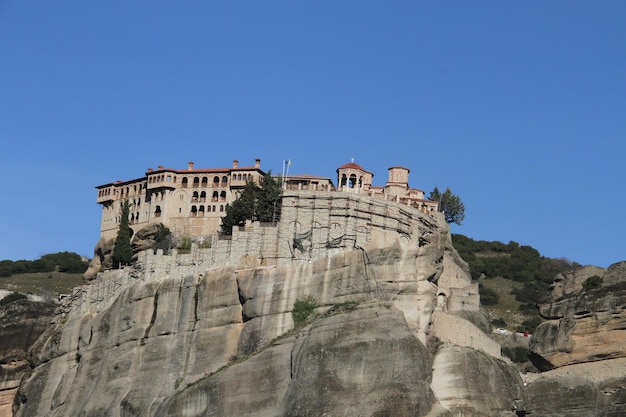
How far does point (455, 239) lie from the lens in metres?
123

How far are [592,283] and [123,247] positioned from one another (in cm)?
3550

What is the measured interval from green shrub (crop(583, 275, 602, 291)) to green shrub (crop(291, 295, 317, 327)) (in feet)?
44.5

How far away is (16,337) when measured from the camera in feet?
282

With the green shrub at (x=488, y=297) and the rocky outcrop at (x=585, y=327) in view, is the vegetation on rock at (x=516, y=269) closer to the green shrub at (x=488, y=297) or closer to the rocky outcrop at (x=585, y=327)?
the green shrub at (x=488, y=297)

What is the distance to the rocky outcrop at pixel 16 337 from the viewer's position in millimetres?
84625

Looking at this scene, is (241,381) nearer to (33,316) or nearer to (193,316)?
(193,316)

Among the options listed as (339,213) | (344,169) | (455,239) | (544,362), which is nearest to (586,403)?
(544,362)

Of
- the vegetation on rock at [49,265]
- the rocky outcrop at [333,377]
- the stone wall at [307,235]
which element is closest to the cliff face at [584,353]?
the rocky outcrop at [333,377]

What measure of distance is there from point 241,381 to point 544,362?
14.4 meters

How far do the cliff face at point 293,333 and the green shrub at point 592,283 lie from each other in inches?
229

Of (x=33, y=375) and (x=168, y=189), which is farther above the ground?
(x=168, y=189)

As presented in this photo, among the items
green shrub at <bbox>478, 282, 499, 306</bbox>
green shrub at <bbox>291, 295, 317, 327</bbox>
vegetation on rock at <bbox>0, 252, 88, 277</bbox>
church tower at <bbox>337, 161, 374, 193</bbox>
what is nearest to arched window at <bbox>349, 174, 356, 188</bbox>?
church tower at <bbox>337, 161, 374, 193</bbox>

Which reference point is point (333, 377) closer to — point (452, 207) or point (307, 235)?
point (307, 235)

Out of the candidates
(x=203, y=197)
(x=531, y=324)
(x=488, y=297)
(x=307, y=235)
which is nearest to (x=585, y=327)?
(x=307, y=235)
